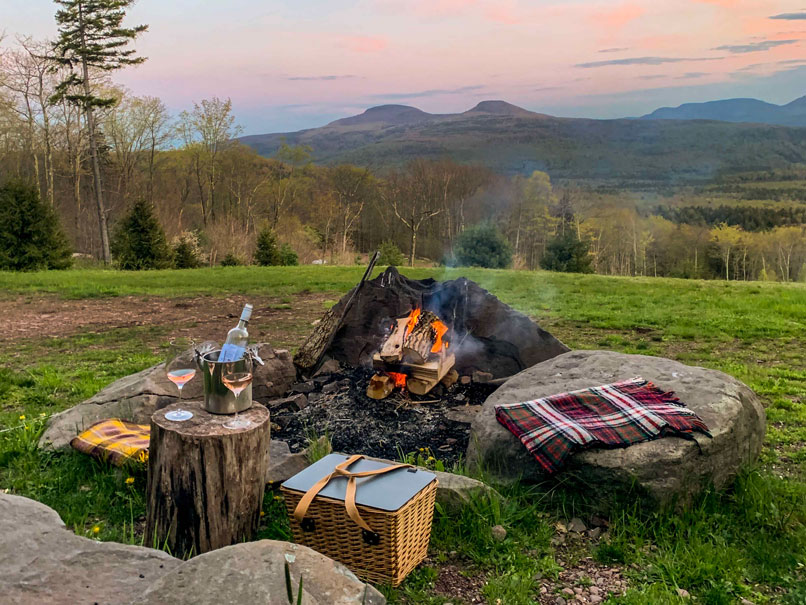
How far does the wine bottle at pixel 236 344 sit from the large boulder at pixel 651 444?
170cm

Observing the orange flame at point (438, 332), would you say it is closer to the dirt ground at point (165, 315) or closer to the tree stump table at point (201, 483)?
the tree stump table at point (201, 483)

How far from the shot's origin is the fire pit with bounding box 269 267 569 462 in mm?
4836

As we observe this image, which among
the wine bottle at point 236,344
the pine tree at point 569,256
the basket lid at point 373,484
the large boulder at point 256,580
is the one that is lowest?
the pine tree at point 569,256

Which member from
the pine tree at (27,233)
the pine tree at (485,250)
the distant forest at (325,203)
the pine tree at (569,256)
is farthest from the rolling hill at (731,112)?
the pine tree at (27,233)

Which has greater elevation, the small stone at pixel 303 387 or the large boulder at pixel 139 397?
the large boulder at pixel 139 397

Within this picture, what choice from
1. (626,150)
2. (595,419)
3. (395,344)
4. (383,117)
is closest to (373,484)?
(595,419)

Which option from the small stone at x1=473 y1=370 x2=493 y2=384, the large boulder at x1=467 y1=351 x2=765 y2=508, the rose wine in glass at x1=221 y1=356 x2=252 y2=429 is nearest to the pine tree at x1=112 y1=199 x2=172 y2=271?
the small stone at x1=473 y1=370 x2=493 y2=384

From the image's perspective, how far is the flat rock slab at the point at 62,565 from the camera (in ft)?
6.64

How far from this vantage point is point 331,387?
220 inches

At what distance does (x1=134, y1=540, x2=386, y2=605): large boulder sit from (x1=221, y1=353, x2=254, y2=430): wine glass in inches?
35.5

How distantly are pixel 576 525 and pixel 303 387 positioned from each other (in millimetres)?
2945

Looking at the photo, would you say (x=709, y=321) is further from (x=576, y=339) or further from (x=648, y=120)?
(x=648, y=120)

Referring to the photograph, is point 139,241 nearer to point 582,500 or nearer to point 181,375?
point 181,375

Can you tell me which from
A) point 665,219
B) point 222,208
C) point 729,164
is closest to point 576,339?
point 665,219
